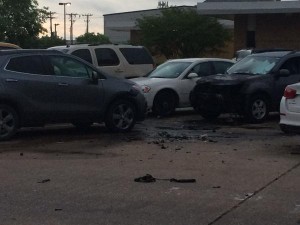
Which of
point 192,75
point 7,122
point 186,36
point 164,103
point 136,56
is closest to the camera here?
point 7,122

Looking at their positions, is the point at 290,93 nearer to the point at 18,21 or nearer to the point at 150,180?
the point at 150,180

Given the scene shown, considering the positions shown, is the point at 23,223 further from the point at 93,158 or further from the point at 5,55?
the point at 5,55

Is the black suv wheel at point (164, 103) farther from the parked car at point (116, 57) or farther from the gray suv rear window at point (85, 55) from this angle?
the gray suv rear window at point (85, 55)

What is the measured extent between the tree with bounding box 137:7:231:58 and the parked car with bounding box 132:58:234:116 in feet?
74.7

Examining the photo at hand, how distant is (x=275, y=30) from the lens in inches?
1264

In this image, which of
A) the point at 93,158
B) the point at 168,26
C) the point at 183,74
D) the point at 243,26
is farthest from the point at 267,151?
the point at 168,26

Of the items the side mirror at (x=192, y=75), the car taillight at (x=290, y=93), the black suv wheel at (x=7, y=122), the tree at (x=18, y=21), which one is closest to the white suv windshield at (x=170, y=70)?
the side mirror at (x=192, y=75)

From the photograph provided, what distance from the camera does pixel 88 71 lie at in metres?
13.4

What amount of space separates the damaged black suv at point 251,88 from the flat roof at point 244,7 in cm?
1353

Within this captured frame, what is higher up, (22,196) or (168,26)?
(168,26)

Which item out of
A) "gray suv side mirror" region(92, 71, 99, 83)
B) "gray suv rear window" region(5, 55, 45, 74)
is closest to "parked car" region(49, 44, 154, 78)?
"gray suv side mirror" region(92, 71, 99, 83)

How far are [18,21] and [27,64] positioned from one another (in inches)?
1175

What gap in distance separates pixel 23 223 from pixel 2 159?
3823 millimetres

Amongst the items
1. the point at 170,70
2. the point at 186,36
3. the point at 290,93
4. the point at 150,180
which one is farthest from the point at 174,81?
the point at 186,36
